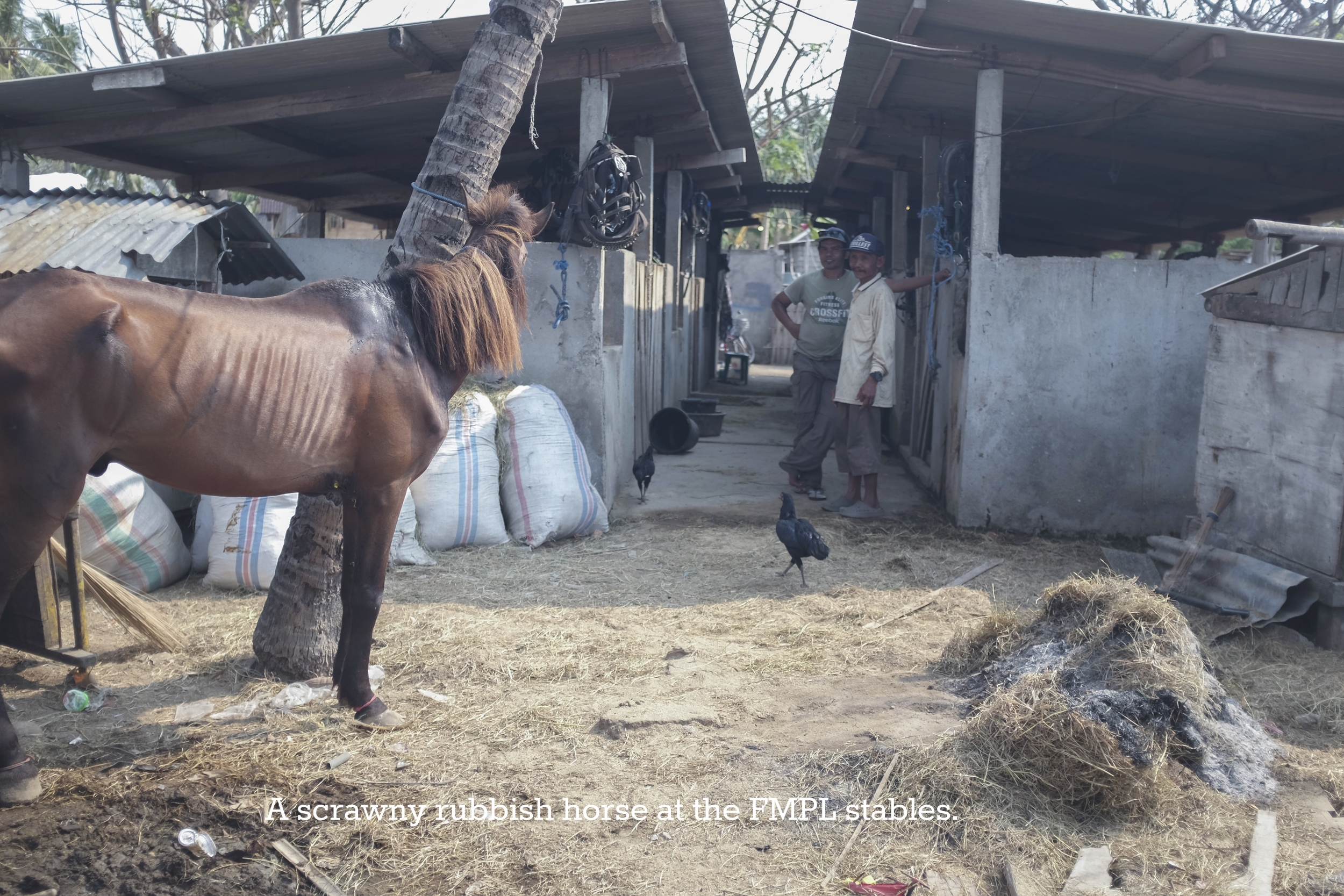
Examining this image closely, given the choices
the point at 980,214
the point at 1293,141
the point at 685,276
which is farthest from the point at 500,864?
the point at 685,276

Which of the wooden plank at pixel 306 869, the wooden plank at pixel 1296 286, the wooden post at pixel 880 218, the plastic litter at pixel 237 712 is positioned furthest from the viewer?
the wooden post at pixel 880 218

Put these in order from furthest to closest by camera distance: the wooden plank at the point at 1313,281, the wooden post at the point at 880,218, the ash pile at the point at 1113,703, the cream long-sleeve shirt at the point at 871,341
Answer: the wooden post at the point at 880,218
the cream long-sleeve shirt at the point at 871,341
the wooden plank at the point at 1313,281
the ash pile at the point at 1113,703

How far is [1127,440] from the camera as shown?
6.54 m

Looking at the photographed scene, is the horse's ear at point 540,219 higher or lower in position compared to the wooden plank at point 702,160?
lower

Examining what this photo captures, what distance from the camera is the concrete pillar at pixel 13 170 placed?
23.7ft

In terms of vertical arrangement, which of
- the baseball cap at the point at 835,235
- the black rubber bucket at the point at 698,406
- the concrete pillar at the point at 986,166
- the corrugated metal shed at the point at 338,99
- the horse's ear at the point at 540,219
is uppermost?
the corrugated metal shed at the point at 338,99

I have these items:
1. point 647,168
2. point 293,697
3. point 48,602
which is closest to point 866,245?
point 647,168

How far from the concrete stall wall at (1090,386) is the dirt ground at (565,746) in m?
1.61

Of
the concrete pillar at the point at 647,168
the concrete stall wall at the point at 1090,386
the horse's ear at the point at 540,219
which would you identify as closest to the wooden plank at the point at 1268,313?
the concrete stall wall at the point at 1090,386

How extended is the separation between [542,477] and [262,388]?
3258 millimetres

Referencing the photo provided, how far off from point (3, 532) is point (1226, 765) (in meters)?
3.75

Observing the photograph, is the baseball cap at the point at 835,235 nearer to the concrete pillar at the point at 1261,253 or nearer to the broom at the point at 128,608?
the concrete pillar at the point at 1261,253

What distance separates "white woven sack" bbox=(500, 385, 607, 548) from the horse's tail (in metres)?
2.53

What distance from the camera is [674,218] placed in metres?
11.7
